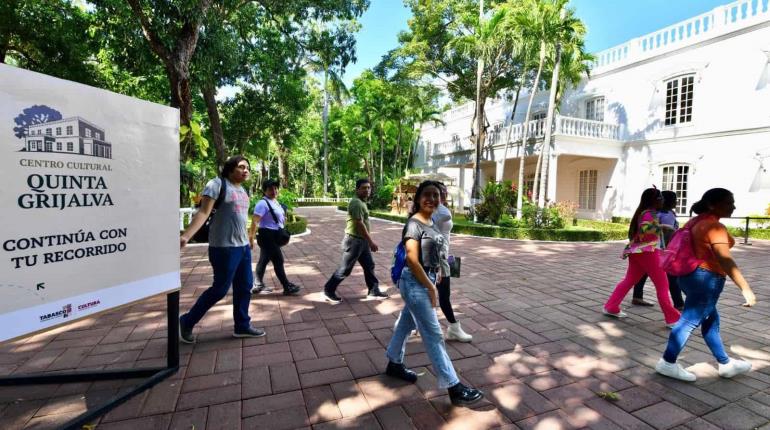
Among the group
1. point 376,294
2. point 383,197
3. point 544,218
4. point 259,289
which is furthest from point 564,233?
point 383,197

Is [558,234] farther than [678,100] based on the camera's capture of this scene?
No

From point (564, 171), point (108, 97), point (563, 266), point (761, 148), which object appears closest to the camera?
point (108, 97)

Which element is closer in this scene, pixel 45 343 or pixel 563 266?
pixel 45 343

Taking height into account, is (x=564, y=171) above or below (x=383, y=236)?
above

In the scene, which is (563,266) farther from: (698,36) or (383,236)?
(698,36)

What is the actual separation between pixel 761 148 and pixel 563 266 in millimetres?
11005

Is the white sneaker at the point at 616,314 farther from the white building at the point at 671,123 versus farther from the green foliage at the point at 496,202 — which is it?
the white building at the point at 671,123

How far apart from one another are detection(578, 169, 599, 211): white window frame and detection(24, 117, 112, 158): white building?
1973cm

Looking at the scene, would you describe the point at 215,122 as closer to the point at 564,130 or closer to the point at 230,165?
the point at 230,165

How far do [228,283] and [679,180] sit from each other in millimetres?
17768

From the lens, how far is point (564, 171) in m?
19.7

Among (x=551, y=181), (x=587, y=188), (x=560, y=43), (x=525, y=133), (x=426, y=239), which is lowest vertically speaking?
(x=426, y=239)

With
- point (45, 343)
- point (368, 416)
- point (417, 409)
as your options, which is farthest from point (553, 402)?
point (45, 343)

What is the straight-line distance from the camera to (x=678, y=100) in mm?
15148
